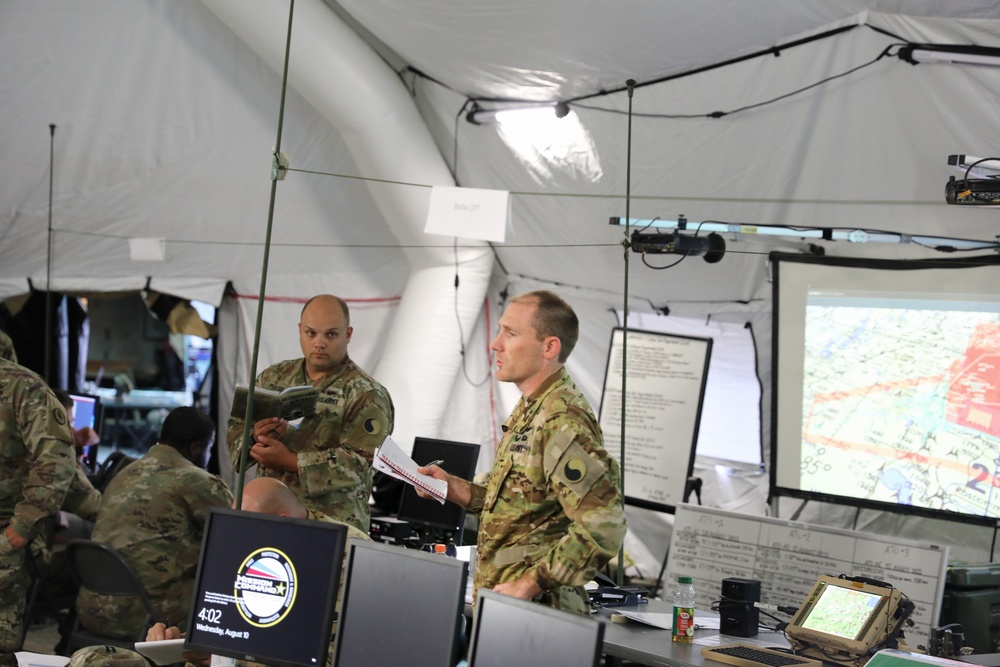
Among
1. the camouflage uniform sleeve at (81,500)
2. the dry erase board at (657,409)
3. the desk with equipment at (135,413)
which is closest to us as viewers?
the camouflage uniform sleeve at (81,500)

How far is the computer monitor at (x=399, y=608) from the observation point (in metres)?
1.78

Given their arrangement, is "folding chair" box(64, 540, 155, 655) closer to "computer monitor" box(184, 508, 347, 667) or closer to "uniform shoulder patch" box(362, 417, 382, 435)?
"uniform shoulder patch" box(362, 417, 382, 435)

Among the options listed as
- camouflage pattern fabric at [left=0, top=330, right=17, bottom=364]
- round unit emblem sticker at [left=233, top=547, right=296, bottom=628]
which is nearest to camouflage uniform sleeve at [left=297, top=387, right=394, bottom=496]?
round unit emblem sticker at [left=233, top=547, right=296, bottom=628]

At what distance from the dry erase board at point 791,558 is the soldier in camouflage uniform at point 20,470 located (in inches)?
96.0

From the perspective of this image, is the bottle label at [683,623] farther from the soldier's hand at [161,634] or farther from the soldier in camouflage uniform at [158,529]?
the soldier in camouflage uniform at [158,529]

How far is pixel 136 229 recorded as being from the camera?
643cm

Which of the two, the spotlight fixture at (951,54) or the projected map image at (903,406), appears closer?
the spotlight fixture at (951,54)

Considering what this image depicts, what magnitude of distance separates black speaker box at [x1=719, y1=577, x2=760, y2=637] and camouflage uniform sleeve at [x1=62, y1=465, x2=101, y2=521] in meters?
2.91

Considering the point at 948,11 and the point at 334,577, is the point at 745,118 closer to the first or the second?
the point at 948,11

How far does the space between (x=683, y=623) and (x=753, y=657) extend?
25 cm

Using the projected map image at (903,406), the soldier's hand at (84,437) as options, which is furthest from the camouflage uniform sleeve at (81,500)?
the projected map image at (903,406)

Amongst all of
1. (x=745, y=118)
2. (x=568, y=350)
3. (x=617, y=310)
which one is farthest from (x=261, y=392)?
(x=617, y=310)

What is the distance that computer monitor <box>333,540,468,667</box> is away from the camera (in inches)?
70.0

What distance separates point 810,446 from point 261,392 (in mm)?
2632
